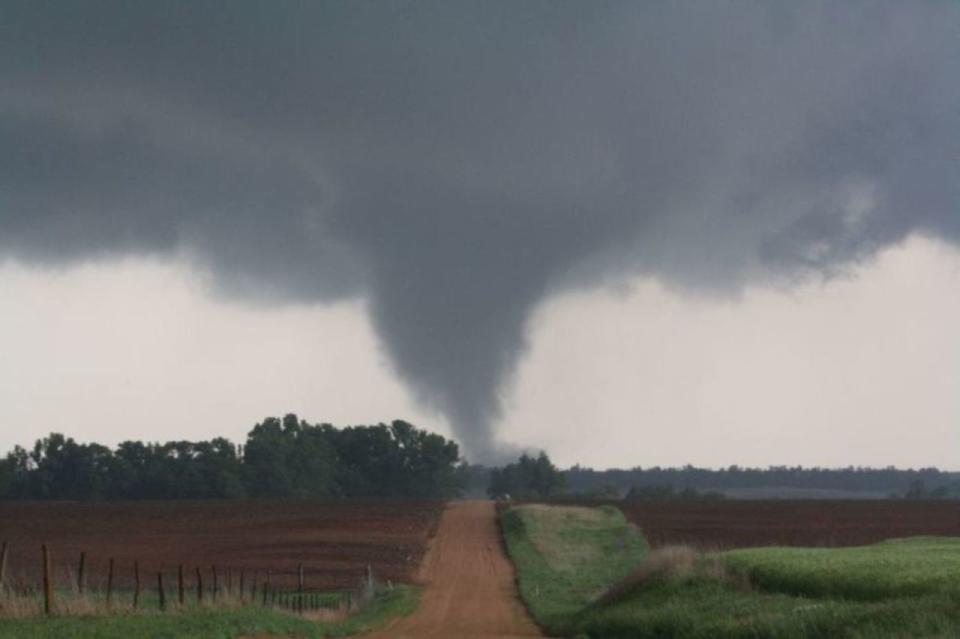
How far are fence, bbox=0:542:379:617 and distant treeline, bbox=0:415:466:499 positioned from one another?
10068cm

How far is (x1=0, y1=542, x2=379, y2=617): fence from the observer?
3097 cm

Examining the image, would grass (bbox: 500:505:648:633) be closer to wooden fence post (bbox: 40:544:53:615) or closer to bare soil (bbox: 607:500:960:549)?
bare soil (bbox: 607:500:960:549)

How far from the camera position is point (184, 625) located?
95.9 feet

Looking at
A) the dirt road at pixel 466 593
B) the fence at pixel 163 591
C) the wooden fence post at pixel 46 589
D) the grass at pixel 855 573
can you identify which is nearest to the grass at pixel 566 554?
the dirt road at pixel 466 593

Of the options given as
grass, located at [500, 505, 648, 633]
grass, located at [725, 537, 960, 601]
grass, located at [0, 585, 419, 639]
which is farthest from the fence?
grass, located at [725, 537, 960, 601]

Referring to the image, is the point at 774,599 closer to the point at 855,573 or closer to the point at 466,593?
the point at 855,573

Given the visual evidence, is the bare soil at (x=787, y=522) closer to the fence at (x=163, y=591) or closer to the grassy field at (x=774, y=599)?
the fence at (x=163, y=591)

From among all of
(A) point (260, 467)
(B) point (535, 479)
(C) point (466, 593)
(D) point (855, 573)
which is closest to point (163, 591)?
(C) point (466, 593)

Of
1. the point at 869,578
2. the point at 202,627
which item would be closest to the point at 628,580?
the point at 869,578

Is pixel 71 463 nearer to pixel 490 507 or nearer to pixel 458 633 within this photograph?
pixel 490 507

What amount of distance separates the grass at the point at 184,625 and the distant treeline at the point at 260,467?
429 feet

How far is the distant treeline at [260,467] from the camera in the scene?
547 feet

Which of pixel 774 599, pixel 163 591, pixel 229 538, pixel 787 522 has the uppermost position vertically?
pixel 229 538

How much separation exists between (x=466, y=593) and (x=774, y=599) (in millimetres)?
20828
